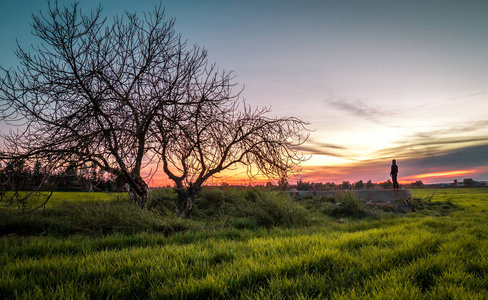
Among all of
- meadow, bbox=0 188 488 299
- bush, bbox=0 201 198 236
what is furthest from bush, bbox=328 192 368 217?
bush, bbox=0 201 198 236

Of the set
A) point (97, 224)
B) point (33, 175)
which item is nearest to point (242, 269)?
point (97, 224)

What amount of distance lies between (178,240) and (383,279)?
11.5 feet

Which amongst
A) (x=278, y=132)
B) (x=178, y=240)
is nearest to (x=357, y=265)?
(x=178, y=240)

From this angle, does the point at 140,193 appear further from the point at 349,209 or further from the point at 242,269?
the point at 349,209

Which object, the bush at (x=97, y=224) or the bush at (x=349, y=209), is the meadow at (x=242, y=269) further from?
the bush at (x=349, y=209)

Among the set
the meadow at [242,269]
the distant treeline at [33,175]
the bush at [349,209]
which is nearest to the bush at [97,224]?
the meadow at [242,269]

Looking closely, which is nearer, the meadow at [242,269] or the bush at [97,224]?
the meadow at [242,269]

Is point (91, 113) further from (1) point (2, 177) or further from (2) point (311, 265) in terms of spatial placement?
(2) point (311, 265)

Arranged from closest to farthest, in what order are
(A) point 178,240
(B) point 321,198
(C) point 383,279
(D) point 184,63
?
(C) point 383,279
(A) point 178,240
(D) point 184,63
(B) point 321,198

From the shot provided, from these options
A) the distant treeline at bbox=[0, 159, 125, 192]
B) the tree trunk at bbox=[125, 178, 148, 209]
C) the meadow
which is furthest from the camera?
the tree trunk at bbox=[125, 178, 148, 209]

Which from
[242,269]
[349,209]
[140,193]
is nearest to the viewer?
A: [242,269]

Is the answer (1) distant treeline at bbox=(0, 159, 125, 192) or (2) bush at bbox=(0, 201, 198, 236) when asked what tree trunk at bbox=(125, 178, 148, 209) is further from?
(1) distant treeline at bbox=(0, 159, 125, 192)

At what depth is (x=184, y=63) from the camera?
708cm

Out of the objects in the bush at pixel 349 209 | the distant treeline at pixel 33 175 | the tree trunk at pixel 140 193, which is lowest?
the bush at pixel 349 209
